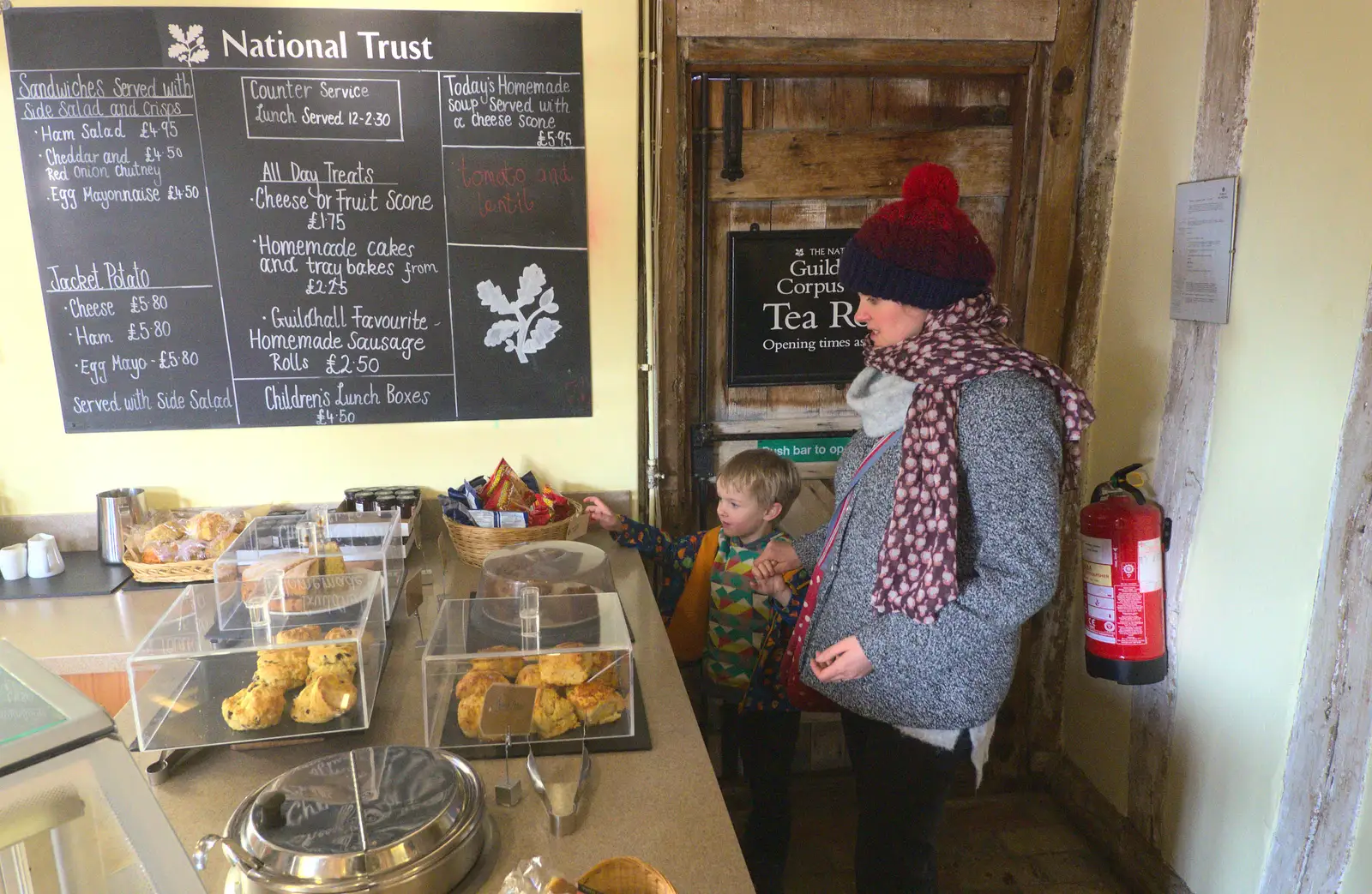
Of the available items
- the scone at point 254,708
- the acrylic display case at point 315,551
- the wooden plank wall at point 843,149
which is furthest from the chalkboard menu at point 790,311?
the scone at point 254,708

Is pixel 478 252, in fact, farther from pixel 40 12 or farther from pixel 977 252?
pixel 977 252

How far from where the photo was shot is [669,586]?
2.22 meters

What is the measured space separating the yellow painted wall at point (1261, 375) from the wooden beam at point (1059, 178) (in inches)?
6.0

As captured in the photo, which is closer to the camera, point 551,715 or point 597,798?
point 597,798

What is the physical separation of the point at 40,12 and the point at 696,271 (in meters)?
1.65

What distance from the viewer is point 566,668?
132cm

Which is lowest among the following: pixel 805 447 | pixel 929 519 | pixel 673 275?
pixel 805 447

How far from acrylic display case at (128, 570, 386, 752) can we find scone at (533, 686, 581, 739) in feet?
0.86

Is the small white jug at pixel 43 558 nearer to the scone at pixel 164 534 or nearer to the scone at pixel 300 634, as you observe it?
the scone at pixel 164 534

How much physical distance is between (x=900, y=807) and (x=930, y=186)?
1128mm

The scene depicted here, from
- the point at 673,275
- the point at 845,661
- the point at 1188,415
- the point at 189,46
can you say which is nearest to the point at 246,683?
the point at 845,661

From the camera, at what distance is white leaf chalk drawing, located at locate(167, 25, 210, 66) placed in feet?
6.70

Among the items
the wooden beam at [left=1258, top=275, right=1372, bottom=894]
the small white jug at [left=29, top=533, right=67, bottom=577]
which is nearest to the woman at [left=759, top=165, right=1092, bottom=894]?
the wooden beam at [left=1258, top=275, right=1372, bottom=894]

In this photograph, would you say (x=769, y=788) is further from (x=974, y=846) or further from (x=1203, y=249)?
(x=1203, y=249)
